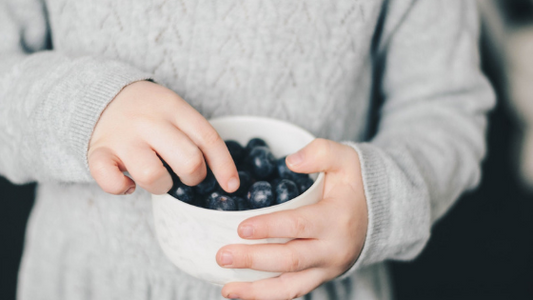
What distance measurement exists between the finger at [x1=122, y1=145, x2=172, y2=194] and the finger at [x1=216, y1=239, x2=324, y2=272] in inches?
3.3

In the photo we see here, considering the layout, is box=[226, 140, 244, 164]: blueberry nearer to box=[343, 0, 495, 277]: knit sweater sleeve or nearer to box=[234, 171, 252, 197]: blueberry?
box=[234, 171, 252, 197]: blueberry

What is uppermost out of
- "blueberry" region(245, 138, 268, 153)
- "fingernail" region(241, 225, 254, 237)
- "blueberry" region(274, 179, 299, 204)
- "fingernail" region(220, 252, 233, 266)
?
"blueberry" region(245, 138, 268, 153)

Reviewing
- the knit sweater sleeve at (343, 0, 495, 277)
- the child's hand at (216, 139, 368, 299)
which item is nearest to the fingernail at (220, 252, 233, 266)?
the child's hand at (216, 139, 368, 299)

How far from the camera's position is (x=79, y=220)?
Answer: 0.54 metres

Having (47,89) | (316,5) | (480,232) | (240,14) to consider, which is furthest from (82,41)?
(480,232)

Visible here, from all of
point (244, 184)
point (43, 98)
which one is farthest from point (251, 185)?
point (43, 98)

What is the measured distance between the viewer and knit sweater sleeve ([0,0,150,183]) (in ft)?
1.34

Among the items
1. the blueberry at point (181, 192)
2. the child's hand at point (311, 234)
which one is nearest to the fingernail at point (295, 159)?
the child's hand at point (311, 234)

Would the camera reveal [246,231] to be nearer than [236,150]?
Yes

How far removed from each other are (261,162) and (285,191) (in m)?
0.05

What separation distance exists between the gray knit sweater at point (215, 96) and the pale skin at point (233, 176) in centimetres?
3

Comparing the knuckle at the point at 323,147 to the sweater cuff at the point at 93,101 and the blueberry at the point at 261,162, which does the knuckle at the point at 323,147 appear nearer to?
the blueberry at the point at 261,162

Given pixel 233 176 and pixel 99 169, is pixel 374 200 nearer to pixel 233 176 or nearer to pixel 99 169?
pixel 233 176

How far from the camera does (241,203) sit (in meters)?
0.41
